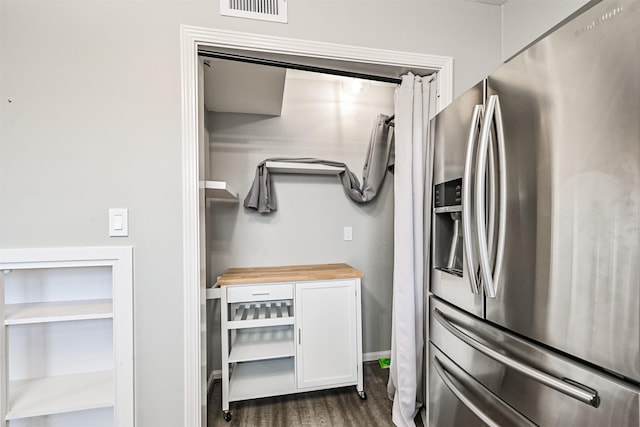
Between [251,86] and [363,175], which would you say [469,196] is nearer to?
[363,175]

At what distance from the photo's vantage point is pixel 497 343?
92 cm

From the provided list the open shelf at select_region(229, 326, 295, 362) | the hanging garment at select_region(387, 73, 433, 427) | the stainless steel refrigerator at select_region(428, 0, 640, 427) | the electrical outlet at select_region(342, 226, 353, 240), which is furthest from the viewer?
the electrical outlet at select_region(342, 226, 353, 240)

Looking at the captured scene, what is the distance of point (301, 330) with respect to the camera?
1.83 metres

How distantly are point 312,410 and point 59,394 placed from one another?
55.6 inches

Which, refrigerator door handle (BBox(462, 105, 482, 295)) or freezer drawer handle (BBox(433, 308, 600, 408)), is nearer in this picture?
freezer drawer handle (BBox(433, 308, 600, 408))

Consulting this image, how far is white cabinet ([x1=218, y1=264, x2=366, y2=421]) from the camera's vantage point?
1.79 m

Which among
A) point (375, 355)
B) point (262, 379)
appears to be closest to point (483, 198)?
point (262, 379)

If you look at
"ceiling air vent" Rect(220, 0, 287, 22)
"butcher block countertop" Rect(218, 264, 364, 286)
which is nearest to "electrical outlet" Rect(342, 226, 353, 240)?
"butcher block countertop" Rect(218, 264, 364, 286)

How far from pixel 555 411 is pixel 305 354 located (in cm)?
142

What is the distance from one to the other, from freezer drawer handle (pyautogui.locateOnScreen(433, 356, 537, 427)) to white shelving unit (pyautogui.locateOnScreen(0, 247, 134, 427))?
1.46 m

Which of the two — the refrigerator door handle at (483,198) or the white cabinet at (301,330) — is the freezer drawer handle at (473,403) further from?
the white cabinet at (301,330)

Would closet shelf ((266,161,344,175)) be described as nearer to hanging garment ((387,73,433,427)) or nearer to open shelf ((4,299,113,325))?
hanging garment ((387,73,433,427))

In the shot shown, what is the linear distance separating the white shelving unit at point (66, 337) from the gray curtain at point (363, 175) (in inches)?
41.9

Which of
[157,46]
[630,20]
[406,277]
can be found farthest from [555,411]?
[157,46]
